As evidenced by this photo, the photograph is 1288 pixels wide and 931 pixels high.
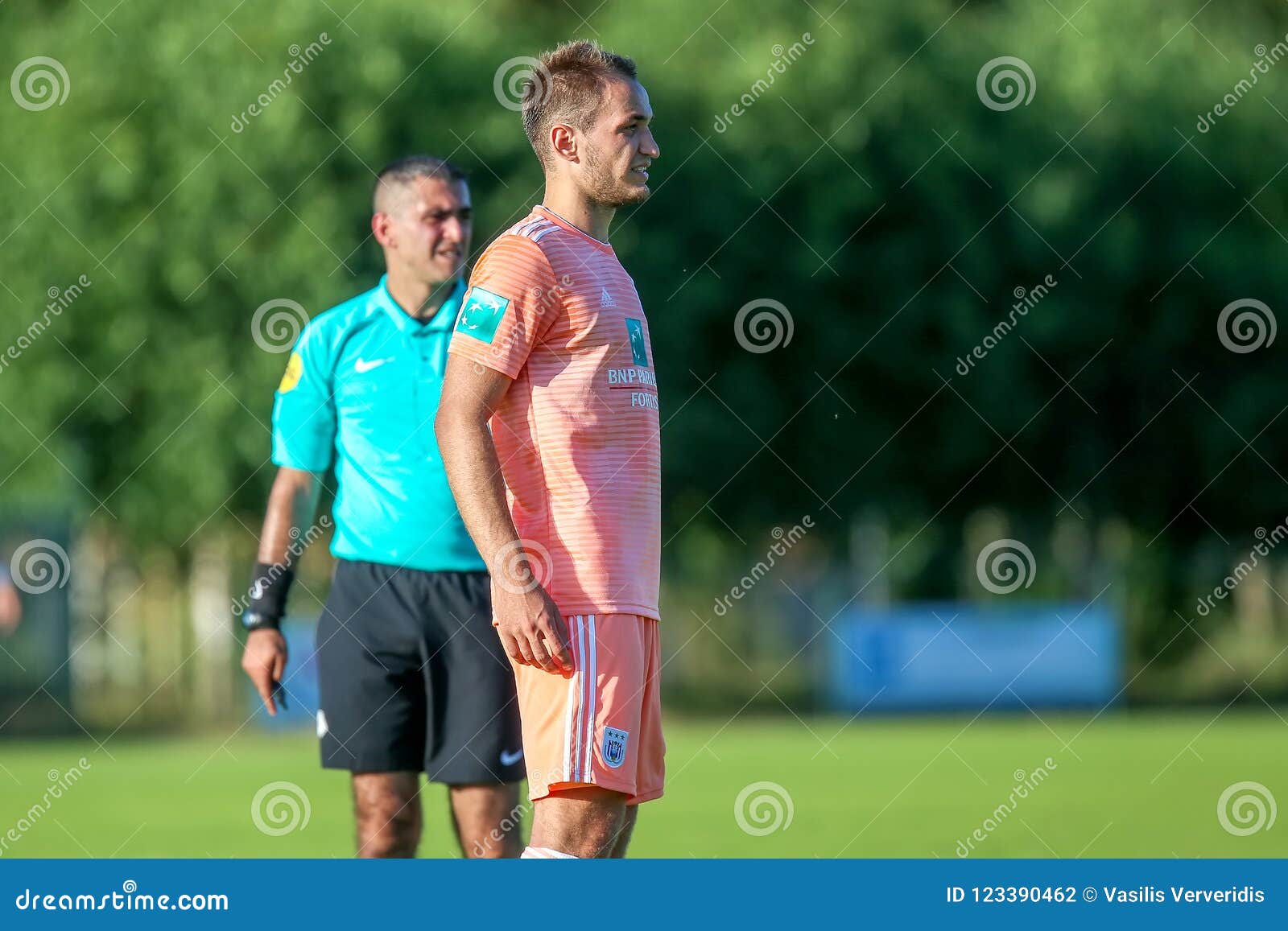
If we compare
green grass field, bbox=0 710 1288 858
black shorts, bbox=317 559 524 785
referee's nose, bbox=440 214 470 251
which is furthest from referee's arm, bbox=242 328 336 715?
green grass field, bbox=0 710 1288 858

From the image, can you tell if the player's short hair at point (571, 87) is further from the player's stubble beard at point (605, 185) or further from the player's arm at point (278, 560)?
the player's arm at point (278, 560)

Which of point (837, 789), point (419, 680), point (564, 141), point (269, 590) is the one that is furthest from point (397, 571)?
point (837, 789)

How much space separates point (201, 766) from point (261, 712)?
3632 mm

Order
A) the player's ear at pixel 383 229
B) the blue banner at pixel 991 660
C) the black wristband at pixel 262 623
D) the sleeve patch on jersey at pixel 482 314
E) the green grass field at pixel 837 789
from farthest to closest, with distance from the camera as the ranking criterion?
the blue banner at pixel 991 660 → the green grass field at pixel 837 789 → the player's ear at pixel 383 229 → the black wristband at pixel 262 623 → the sleeve patch on jersey at pixel 482 314

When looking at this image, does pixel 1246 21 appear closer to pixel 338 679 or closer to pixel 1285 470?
pixel 1285 470

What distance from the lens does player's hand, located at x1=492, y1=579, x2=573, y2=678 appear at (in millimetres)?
4090

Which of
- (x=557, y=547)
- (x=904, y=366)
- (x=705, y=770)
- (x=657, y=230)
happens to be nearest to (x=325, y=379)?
(x=557, y=547)

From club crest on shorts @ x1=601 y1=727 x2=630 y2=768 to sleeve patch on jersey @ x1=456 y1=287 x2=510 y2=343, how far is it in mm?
988

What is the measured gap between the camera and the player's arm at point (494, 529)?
4.09 m

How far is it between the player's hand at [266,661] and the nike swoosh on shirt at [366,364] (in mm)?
943

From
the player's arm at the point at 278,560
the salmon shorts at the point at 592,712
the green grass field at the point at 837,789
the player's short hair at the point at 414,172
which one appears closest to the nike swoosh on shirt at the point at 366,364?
the player's arm at the point at 278,560

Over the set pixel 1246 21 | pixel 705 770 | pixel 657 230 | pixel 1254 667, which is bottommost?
pixel 705 770

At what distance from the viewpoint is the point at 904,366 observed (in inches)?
896
